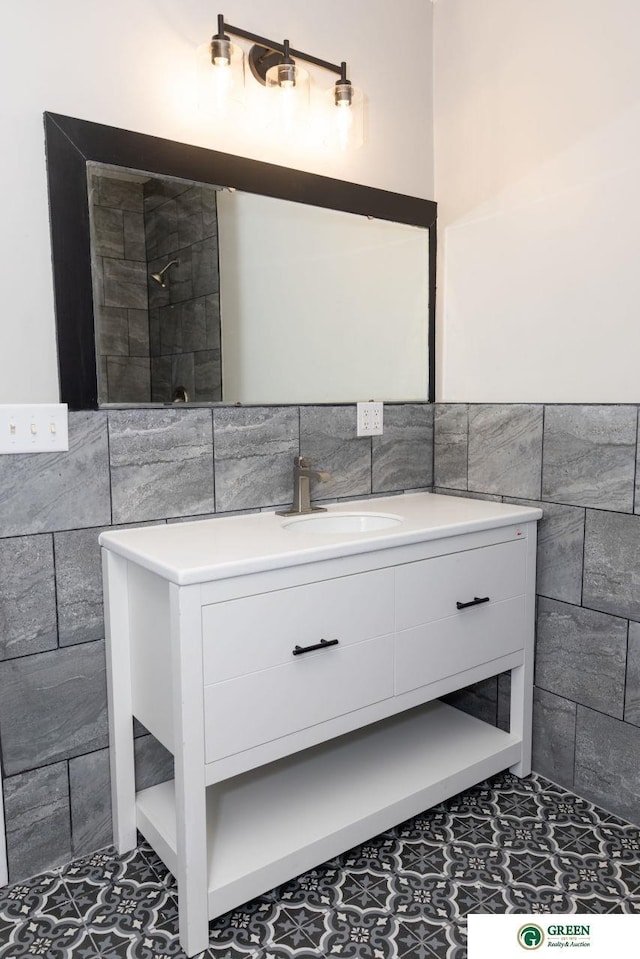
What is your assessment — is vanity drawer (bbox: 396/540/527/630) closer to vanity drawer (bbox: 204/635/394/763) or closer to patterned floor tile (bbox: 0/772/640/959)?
vanity drawer (bbox: 204/635/394/763)

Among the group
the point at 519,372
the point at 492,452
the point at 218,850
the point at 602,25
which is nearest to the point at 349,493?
the point at 492,452

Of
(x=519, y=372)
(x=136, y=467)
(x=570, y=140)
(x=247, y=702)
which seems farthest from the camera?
(x=519, y=372)

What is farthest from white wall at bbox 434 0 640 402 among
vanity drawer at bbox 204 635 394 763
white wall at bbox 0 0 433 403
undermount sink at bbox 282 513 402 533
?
vanity drawer at bbox 204 635 394 763

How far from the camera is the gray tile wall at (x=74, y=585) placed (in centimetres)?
151

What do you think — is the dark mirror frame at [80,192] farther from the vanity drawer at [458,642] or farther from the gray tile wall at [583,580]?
the gray tile wall at [583,580]

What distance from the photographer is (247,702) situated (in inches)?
54.0

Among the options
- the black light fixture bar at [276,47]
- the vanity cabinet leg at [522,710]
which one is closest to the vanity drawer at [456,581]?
the vanity cabinet leg at [522,710]

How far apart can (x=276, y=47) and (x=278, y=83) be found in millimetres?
88

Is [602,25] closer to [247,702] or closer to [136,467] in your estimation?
[136,467]

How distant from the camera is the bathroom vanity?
52.7 inches

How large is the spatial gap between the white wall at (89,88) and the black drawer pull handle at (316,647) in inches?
29.5

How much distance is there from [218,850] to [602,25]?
2062 millimetres

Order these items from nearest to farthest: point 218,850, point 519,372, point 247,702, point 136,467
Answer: point 247,702
point 218,850
point 136,467
point 519,372

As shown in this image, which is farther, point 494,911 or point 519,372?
point 519,372
